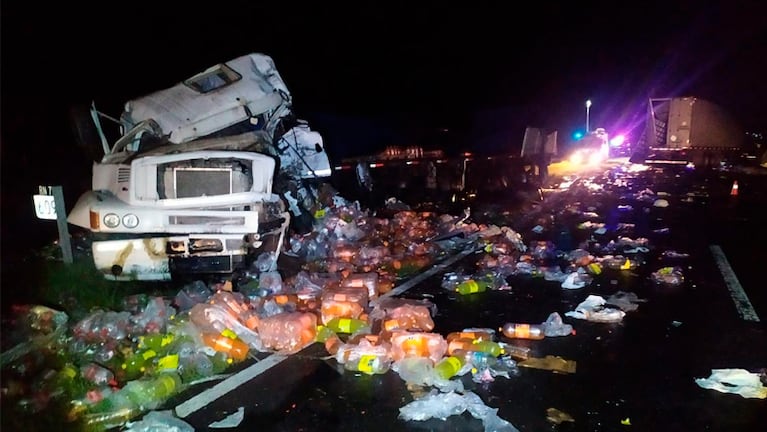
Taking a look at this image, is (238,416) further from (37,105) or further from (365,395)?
→ (37,105)

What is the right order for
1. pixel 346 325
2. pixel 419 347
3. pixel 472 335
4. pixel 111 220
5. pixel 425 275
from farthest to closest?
pixel 425 275, pixel 111 220, pixel 346 325, pixel 472 335, pixel 419 347

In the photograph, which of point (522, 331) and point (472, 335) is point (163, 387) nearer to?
point (472, 335)

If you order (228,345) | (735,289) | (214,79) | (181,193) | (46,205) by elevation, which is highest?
(214,79)

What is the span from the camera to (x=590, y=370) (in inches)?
184

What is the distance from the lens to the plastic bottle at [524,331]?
539 cm

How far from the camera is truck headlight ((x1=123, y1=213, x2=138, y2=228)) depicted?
627cm

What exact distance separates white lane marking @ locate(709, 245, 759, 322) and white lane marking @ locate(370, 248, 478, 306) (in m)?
3.39

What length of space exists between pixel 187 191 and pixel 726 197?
46.8 ft

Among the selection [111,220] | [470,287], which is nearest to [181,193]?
[111,220]

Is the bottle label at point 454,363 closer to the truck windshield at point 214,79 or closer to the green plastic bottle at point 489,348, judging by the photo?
the green plastic bottle at point 489,348

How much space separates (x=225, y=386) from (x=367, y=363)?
1092 millimetres

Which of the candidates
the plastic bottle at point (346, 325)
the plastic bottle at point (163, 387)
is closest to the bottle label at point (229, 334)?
the plastic bottle at point (163, 387)

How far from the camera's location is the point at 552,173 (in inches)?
921

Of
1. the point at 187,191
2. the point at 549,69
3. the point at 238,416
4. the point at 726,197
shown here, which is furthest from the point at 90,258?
the point at 549,69
